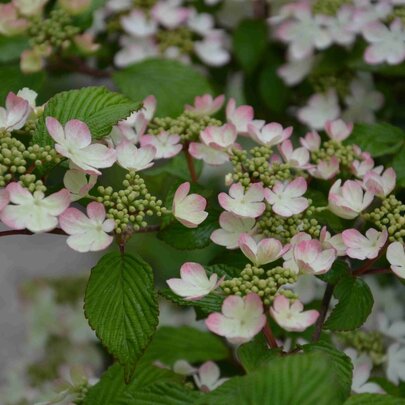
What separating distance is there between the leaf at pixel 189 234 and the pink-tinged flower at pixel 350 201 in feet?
0.35

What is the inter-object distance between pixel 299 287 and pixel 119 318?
0.95 feet

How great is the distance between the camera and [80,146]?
630mm

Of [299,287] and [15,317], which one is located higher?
[299,287]

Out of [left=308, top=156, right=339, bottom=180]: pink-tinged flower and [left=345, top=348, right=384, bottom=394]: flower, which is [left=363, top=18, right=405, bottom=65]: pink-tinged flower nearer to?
[left=308, top=156, right=339, bottom=180]: pink-tinged flower

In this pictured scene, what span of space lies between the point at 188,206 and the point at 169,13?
1.60ft

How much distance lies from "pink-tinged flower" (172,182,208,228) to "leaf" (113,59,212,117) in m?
0.33

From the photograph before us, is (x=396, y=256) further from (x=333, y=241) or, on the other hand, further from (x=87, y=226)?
(x=87, y=226)

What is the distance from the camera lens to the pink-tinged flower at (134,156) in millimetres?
665

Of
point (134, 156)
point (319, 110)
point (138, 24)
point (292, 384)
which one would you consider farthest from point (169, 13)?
point (292, 384)

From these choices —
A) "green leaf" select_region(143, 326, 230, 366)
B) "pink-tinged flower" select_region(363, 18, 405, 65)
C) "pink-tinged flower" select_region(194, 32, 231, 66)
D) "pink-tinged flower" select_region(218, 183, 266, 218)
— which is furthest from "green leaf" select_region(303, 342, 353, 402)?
"pink-tinged flower" select_region(194, 32, 231, 66)

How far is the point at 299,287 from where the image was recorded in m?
0.87

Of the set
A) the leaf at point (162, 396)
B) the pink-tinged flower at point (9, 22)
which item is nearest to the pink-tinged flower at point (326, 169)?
the leaf at point (162, 396)

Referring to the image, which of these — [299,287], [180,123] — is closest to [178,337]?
[299,287]

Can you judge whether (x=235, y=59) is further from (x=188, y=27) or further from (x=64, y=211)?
(x=64, y=211)
